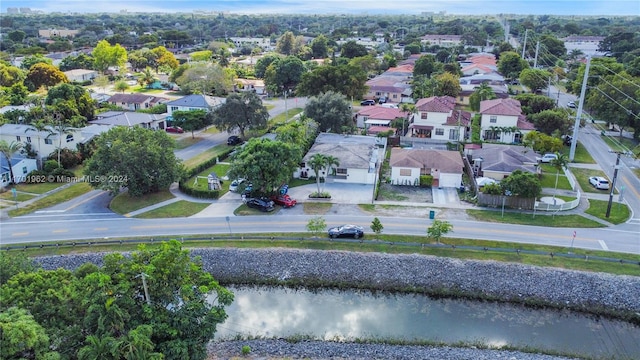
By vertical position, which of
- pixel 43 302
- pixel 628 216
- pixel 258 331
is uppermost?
pixel 43 302

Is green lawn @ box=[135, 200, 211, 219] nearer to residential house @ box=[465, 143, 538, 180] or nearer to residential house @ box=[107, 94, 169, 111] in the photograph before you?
residential house @ box=[465, 143, 538, 180]

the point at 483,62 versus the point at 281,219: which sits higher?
the point at 483,62

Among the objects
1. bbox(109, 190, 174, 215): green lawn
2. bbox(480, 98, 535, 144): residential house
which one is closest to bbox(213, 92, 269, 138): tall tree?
bbox(109, 190, 174, 215): green lawn

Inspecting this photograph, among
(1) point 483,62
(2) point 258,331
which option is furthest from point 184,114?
(1) point 483,62

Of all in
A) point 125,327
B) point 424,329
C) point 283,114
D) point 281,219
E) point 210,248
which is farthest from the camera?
point 283,114

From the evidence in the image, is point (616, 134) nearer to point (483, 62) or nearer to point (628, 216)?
point (628, 216)

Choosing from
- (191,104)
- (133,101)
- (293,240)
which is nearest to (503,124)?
(293,240)
